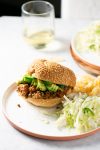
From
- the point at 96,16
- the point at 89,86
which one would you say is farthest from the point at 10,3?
the point at 89,86

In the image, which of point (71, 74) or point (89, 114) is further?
point (71, 74)

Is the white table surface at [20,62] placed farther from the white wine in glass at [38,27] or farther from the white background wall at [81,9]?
the white background wall at [81,9]

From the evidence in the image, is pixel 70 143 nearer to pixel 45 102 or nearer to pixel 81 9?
pixel 45 102

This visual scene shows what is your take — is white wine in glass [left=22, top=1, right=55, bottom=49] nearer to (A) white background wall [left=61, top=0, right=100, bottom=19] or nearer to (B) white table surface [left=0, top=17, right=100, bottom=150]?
(B) white table surface [left=0, top=17, right=100, bottom=150]

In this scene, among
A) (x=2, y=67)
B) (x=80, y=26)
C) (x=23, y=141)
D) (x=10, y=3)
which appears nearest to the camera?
(x=23, y=141)

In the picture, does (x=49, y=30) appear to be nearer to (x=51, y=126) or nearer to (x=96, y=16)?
(x=96, y=16)

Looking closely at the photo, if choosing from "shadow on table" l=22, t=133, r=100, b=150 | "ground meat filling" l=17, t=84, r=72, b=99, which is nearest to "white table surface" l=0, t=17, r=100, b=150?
"shadow on table" l=22, t=133, r=100, b=150
